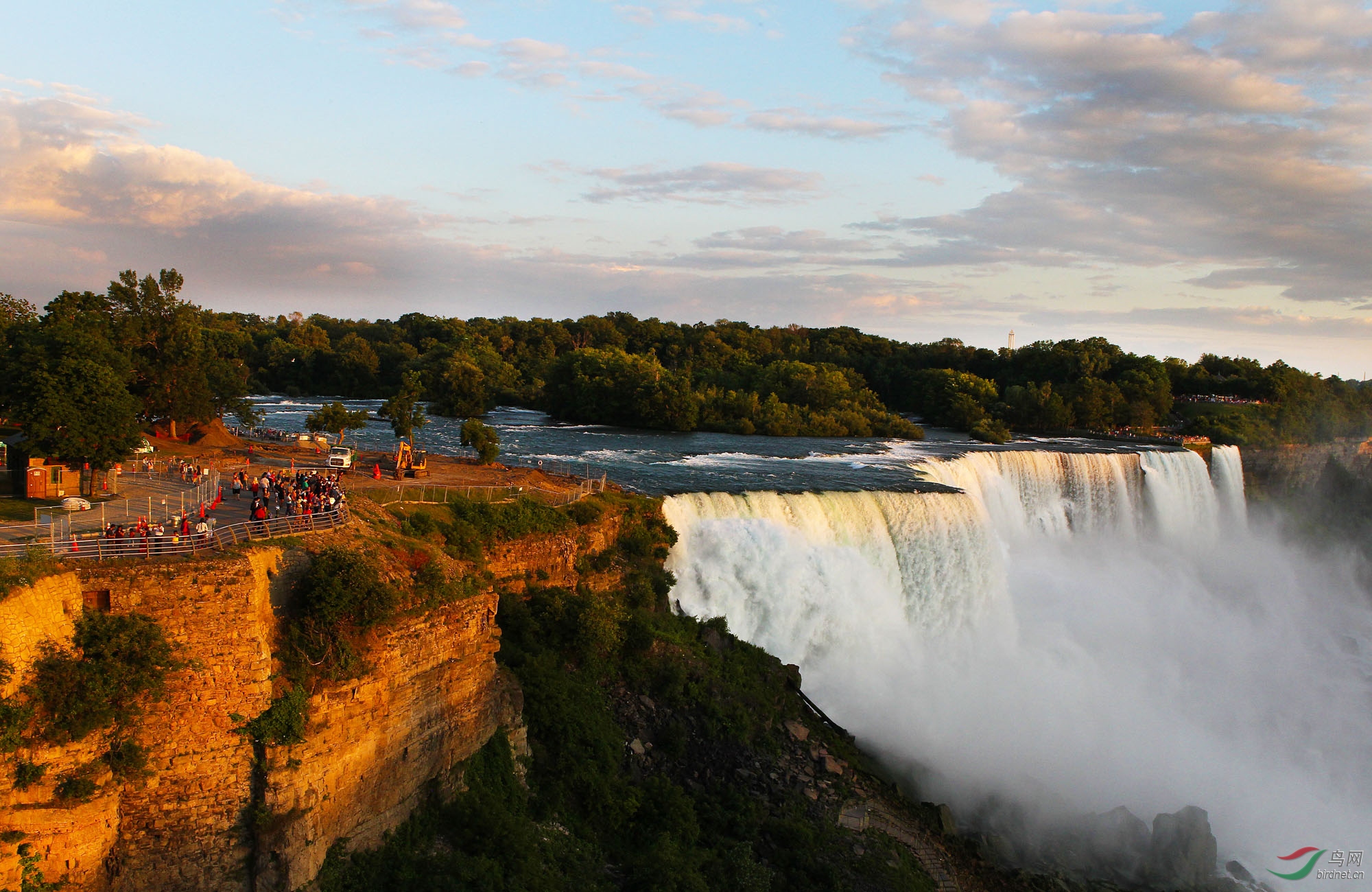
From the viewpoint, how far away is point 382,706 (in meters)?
13.5

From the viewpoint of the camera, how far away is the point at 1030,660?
27547 mm

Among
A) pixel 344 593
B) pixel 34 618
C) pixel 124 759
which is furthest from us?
pixel 344 593

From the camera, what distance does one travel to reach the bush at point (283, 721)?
12.0 m

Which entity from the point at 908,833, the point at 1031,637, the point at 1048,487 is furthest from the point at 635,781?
the point at 1048,487

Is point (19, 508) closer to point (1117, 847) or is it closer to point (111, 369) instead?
point (111, 369)

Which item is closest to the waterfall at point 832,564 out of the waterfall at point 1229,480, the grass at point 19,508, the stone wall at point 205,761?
the stone wall at point 205,761

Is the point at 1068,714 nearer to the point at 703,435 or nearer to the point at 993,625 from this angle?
the point at 993,625

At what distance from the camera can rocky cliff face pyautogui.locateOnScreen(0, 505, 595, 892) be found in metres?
10.8

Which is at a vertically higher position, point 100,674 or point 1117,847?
point 100,674

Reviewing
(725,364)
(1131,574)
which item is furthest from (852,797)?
(725,364)

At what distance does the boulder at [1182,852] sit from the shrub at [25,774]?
2032 cm

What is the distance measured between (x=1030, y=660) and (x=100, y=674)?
24787 millimetres

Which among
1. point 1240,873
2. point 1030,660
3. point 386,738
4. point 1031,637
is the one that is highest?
point 386,738

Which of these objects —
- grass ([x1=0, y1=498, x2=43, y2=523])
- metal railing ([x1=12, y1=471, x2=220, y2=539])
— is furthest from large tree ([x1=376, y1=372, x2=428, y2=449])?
grass ([x1=0, y1=498, x2=43, y2=523])
